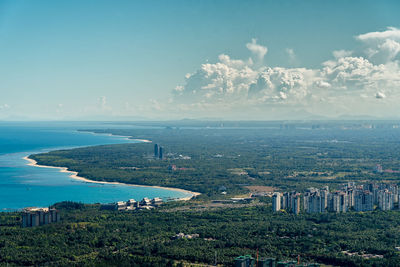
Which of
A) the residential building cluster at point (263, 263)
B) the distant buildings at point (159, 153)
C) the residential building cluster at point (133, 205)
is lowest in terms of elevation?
the residential building cluster at point (133, 205)

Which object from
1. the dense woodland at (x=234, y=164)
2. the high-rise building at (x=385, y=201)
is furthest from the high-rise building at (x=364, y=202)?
the dense woodland at (x=234, y=164)

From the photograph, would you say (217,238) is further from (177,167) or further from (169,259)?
(177,167)

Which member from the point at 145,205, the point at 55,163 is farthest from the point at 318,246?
the point at 55,163

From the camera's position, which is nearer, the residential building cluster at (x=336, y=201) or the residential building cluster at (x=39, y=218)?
the residential building cluster at (x=39, y=218)

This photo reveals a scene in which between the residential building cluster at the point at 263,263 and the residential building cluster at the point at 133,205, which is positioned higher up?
the residential building cluster at the point at 263,263

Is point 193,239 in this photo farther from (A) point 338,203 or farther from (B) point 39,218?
(A) point 338,203

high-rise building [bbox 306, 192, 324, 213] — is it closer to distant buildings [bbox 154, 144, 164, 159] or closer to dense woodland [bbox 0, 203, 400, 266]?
dense woodland [bbox 0, 203, 400, 266]

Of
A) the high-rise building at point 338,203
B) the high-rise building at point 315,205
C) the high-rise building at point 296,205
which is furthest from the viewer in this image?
the high-rise building at point 338,203

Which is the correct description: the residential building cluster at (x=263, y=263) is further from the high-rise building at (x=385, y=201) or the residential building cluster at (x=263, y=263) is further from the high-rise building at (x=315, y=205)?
the high-rise building at (x=385, y=201)
